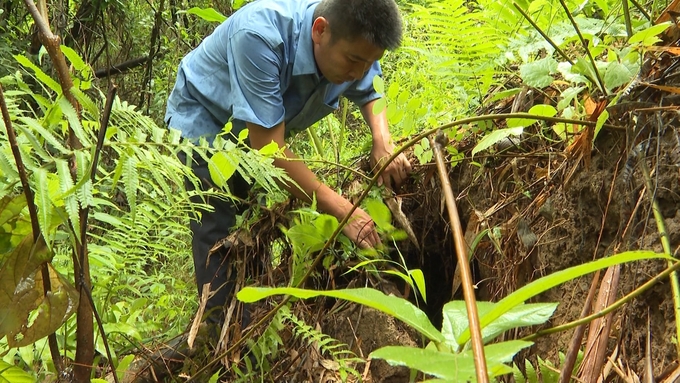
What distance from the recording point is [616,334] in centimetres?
104

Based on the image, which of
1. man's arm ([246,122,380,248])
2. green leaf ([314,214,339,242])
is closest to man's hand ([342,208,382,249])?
man's arm ([246,122,380,248])

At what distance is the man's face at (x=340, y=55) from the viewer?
2.29 metres

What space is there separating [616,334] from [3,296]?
103 cm

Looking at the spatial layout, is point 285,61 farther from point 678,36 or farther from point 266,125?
point 678,36

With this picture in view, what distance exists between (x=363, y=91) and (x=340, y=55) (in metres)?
0.48

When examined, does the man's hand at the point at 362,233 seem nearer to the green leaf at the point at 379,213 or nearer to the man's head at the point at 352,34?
the green leaf at the point at 379,213

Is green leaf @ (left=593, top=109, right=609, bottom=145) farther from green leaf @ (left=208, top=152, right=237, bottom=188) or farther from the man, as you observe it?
the man

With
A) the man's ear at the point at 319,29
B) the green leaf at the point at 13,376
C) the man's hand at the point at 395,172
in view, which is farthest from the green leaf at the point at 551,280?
the man's ear at the point at 319,29

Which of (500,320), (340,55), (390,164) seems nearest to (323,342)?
(390,164)

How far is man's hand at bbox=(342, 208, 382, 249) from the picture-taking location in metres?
1.77

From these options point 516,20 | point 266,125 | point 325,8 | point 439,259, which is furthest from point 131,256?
point 516,20

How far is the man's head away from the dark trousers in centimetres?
60

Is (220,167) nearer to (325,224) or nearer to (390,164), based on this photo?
(325,224)

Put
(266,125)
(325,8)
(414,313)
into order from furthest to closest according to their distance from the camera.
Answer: (325,8)
(266,125)
(414,313)
